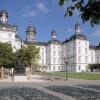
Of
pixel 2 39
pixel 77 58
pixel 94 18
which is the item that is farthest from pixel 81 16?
pixel 77 58

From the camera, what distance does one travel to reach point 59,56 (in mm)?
128000

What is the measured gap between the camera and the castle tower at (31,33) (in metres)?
122

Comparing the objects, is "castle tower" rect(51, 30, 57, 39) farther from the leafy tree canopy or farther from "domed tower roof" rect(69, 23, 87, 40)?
the leafy tree canopy

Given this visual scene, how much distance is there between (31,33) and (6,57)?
7140cm

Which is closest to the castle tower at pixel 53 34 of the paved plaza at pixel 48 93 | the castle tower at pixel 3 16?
the castle tower at pixel 3 16

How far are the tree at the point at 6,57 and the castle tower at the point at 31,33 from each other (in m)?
Answer: 68.2

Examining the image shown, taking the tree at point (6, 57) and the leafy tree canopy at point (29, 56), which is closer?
the tree at point (6, 57)

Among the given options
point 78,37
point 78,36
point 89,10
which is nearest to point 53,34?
point 78,36

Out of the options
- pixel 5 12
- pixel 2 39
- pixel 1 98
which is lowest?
pixel 1 98

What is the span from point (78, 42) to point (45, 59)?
18.4 meters

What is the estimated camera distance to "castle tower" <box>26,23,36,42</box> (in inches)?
4822

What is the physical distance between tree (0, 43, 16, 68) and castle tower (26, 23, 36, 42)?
6816 cm

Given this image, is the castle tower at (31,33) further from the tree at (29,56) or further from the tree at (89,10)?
the tree at (89,10)

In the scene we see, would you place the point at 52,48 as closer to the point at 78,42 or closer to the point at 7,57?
the point at 78,42
